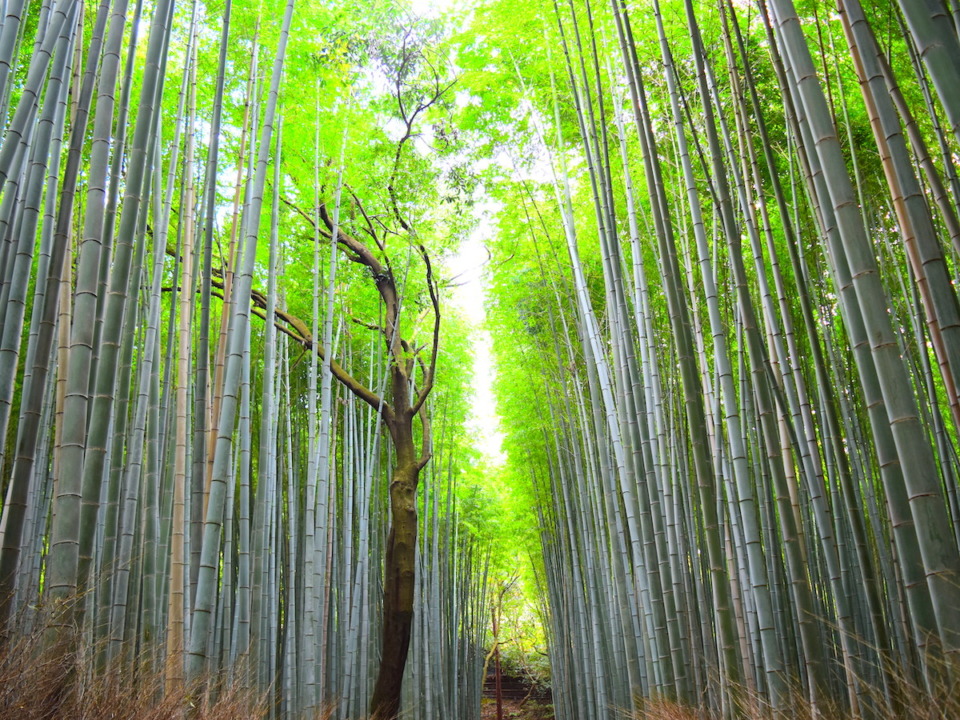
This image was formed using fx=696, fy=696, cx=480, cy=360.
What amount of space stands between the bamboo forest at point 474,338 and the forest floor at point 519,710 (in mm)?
3569

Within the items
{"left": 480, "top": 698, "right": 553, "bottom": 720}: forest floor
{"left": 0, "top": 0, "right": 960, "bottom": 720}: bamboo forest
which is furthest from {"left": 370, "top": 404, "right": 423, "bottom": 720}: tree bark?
{"left": 480, "top": 698, "right": 553, "bottom": 720}: forest floor

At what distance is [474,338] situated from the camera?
823cm

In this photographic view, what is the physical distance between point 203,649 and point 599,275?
457 cm

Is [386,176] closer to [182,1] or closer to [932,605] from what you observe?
[182,1]

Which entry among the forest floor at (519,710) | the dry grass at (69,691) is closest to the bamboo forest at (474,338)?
the dry grass at (69,691)

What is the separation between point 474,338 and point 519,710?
8145mm

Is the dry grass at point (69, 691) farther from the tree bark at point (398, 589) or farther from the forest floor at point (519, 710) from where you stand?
the forest floor at point (519, 710)

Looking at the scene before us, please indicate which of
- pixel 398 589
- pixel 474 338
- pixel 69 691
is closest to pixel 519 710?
pixel 474 338

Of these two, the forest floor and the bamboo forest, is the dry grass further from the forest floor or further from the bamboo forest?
the forest floor

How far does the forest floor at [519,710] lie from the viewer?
39.3 feet

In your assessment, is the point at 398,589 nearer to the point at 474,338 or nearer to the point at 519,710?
the point at 474,338

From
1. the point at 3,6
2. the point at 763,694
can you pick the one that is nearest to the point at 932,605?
the point at 763,694

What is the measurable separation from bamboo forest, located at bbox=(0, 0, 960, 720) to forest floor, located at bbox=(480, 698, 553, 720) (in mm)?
3569

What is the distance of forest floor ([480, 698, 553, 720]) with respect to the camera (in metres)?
12.0
